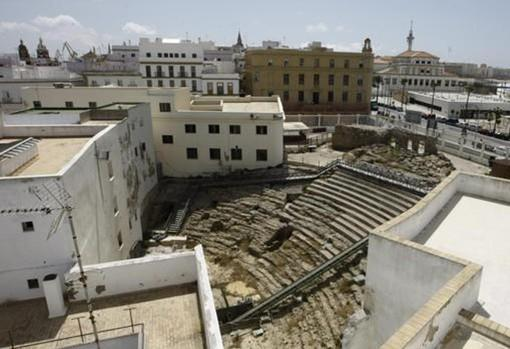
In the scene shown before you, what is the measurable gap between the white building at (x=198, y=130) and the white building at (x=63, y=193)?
18.1 ft

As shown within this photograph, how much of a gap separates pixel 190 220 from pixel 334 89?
3022cm

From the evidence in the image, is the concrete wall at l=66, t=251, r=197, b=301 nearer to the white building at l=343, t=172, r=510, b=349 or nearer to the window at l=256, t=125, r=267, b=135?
the white building at l=343, t=172, r=510, b=349

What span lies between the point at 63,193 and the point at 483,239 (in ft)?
40.9

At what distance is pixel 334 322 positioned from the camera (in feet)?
49.0

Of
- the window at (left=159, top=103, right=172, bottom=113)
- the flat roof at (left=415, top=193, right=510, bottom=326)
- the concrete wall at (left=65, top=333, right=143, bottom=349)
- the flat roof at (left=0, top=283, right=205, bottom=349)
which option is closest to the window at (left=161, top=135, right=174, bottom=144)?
the window at (left=159, top=103, right=172, bottom=113)

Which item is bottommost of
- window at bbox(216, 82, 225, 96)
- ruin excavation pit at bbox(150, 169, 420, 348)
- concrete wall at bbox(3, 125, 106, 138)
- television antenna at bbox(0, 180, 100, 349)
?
ruin excavation pit at bbox(150, 169, 420, 348)

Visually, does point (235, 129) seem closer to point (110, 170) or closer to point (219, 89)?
point (110, 170)

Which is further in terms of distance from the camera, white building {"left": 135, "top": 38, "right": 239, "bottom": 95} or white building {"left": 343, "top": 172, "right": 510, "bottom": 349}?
white building {"left": 135, "top": 38, "right": 239, "bottom": 95}

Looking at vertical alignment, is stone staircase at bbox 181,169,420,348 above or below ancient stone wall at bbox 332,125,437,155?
below

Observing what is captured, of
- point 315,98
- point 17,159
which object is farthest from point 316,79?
point 17,159

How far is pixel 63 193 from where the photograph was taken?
11547 millimetres

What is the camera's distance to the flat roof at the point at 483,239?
758 cm

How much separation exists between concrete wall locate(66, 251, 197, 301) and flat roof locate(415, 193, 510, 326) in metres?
7.08

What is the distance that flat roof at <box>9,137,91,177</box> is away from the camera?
1335 centimetres
